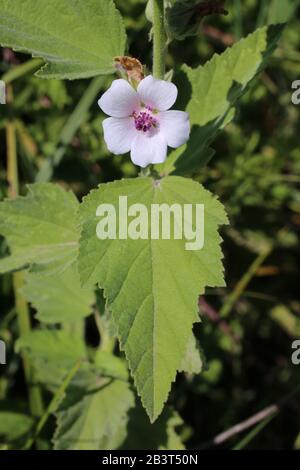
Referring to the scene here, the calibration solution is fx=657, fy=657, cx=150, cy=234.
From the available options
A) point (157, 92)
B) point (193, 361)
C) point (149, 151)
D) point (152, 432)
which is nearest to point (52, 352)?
point (152, 432)

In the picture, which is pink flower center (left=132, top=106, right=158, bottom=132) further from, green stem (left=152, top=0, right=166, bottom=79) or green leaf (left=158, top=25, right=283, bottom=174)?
green leaf (left=158, top=25, right=283, bottom=174)

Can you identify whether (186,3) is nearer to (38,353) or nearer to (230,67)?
(230,67)

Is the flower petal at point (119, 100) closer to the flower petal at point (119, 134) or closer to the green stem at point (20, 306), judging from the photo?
the flower petal at point (119, 134)

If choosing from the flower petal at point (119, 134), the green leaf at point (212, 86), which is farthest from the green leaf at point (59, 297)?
the flower petal at point (119, 134)

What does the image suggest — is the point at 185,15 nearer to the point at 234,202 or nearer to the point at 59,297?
the point at 59,297

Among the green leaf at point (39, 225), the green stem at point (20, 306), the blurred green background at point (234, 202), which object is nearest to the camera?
the green leaf at point (39, 225)

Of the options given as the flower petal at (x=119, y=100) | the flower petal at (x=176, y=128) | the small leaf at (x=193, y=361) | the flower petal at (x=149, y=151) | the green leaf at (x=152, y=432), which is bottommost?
the green leaf at (x=152, y=432)

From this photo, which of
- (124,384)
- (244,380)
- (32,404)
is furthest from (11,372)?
(244,380)
